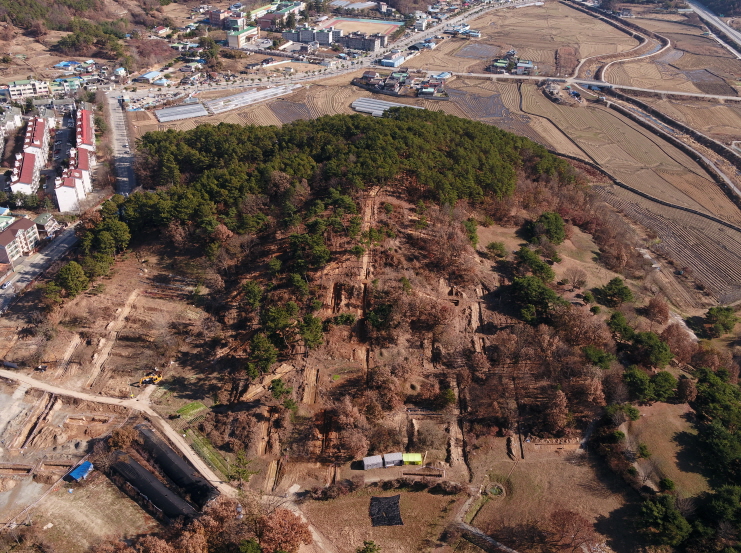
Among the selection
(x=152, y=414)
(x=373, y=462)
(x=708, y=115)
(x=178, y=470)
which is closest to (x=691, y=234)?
(x=708, y=115)

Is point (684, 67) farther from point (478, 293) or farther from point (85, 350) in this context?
point (85, 350)

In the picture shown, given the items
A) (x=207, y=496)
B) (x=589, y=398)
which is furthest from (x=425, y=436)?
(x=207, y=496)

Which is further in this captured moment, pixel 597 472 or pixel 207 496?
pixel 597 472

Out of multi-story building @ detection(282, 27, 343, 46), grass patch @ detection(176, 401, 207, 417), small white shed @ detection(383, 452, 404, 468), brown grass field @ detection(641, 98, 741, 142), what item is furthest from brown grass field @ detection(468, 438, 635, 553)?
multi-story building @ detection(282, 27, 343, 46)

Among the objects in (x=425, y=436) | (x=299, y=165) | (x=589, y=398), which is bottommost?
(x=425, y=436)

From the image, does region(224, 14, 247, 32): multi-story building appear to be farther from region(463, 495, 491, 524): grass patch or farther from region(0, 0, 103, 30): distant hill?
region(463, 495, 491, 524): grass patch

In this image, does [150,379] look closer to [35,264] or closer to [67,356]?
[67,356]

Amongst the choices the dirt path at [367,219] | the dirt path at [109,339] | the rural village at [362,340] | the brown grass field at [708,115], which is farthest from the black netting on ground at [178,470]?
the brown grass field at [708,115]
